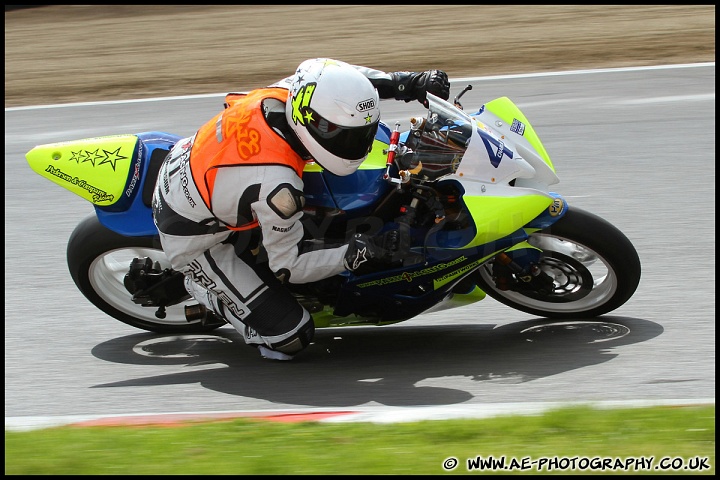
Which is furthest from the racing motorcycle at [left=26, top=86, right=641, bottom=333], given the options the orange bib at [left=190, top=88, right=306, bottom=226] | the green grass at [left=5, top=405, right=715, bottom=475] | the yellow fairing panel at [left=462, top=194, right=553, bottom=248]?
the green grass at [left=5, top=405, right=715, bottom=475]

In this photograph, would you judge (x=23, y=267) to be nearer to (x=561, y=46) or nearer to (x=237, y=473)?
(x=237, y=473)

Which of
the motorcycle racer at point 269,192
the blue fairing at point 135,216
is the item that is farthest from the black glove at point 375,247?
the blue fairing at point 135,216

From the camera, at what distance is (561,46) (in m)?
11.1

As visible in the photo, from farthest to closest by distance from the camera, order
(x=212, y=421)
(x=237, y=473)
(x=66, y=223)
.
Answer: (x=66, y=223) → (x=212, y=421) → (x=237, y=473)

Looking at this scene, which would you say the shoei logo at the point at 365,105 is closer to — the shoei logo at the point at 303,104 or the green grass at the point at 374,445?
the shoei logo at the point at 303,104

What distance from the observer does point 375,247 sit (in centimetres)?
420

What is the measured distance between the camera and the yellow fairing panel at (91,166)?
15.6ft

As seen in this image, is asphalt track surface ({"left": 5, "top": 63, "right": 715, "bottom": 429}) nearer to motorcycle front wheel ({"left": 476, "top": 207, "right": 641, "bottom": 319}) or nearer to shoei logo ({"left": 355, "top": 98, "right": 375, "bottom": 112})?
motorcycle front wheel ({"left": 476, "top": 207, "right": 641, "bottom": 319})

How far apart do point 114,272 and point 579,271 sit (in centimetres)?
233

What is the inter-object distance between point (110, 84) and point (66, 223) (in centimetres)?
439

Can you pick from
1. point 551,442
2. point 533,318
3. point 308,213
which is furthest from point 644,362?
point 308,213

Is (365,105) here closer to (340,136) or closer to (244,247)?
(340,136)

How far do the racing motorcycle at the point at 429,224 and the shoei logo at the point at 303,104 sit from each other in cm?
42

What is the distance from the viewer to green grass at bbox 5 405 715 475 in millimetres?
3279
